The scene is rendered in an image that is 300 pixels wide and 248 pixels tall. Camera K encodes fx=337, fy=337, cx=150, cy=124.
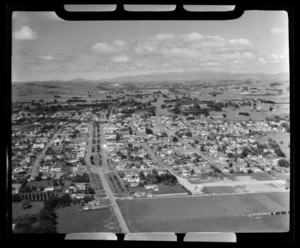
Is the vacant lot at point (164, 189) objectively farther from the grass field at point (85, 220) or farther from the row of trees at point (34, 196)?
the row of trees at point (34, 196)

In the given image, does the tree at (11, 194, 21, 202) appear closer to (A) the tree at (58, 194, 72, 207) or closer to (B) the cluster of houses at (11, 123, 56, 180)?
(B) the cluster of houses at (11, 123, 56, 180)

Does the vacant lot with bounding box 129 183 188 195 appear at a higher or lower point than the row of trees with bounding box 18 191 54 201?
higher

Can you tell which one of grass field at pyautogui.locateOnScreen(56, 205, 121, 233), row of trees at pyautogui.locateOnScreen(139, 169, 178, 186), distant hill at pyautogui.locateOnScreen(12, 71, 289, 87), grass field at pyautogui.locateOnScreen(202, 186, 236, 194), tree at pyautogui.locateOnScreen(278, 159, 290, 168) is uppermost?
distant hill at pyautogui.locateOnScreen(12, 71, 289, 87)

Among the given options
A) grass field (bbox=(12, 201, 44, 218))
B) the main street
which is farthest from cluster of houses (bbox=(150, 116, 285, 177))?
grass field (bbox=(12, 201, 44, 218))

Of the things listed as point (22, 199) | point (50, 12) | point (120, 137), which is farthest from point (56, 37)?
point (22, 199)

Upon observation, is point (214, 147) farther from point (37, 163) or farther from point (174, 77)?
point (37, 163)

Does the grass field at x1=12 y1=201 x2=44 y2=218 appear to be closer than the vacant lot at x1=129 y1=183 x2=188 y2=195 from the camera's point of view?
Yes
